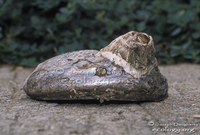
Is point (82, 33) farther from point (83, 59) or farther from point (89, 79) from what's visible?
point (89, 79)

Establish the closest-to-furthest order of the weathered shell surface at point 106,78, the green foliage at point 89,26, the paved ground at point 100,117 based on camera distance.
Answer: the paved ground at point 100,117 → the weathered shell surface at point 106,78 → the green foliage at point 89,26

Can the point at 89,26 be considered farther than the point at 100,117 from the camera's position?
Yes

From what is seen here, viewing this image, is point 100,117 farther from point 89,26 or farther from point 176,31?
point 176,31

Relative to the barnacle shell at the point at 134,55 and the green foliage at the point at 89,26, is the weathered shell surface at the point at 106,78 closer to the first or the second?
the barnacle shell at the point at 134,55

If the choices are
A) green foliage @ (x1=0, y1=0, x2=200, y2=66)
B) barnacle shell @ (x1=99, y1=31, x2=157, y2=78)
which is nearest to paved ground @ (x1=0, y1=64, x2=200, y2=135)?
barnacle shell @ (x1=99, y1=31, x2=157, y2=78)

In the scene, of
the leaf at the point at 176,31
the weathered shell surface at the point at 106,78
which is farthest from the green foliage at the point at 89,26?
the weathered shell surface at the point at 106,78

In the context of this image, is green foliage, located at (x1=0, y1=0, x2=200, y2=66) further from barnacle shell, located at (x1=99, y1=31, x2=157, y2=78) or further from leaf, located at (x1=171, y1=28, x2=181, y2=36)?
barnacle shell, located at (x1=99, y1=31, x2=157, y2=78)

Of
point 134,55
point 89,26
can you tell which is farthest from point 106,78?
point 89,26

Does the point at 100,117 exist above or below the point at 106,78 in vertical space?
below
